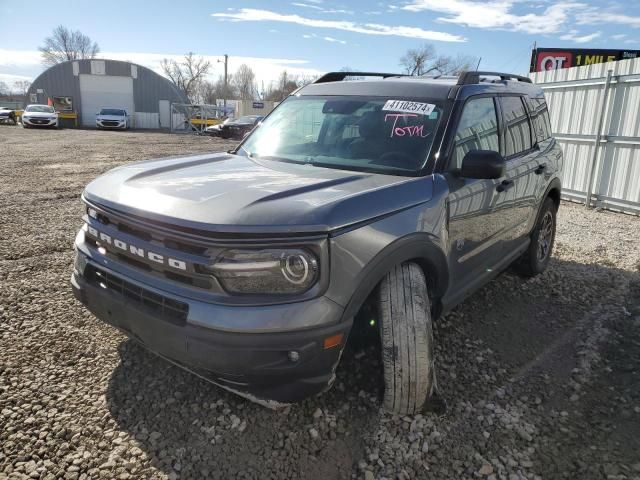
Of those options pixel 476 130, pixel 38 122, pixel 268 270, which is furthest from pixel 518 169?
pixel 38 122

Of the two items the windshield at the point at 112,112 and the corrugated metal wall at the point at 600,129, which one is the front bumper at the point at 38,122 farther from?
the corrugated metal wall at the point at 600,129

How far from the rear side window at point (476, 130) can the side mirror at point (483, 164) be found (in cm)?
18

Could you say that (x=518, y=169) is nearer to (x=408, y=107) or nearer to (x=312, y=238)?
(x=408, y=107)

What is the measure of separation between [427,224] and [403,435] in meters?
1.13

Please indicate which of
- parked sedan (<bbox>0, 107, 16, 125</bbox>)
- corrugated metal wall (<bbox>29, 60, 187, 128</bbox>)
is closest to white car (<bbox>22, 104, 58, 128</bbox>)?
parked sedan (<bbox>0, 107, 16, 125</bbox>)

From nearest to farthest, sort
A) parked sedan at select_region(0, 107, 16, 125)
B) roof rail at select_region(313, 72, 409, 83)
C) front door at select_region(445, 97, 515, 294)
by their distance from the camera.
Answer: front door at select_region(445, 97, 515, 294) → roof rail at select_region(313, 72, 409, 83) → parked sedan at select_region(0, 107, 16, 125)

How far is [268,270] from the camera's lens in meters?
2.11

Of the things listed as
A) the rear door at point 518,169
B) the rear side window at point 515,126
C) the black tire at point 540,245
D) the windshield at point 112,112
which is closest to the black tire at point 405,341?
the rear door at point 518,169

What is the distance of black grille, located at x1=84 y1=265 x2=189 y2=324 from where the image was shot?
7.23ft

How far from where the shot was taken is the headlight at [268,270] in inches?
83.1

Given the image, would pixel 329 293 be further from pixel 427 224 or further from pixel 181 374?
pixel 181 374

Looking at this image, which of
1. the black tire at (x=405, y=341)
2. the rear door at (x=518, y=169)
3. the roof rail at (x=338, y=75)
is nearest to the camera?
the black tire at (x=405, y=341)

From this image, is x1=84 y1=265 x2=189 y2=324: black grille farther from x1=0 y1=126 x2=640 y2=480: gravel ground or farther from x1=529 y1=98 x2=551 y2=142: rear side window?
x1=529 y1=98 x2=551 y2=142: rear side window

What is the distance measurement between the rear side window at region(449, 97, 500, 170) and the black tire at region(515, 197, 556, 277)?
1.45 m
